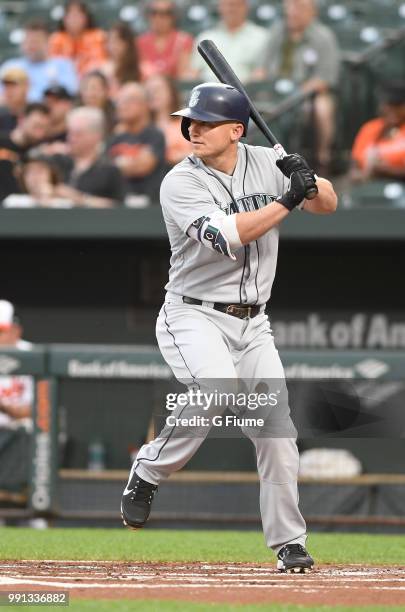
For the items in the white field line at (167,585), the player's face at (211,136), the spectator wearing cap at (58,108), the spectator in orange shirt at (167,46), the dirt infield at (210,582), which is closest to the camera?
the dirt infield at (210,582)

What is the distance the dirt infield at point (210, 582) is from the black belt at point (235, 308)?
904 mm

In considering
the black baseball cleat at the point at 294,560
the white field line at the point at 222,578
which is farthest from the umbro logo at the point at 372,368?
the white field line at the point at 222,578

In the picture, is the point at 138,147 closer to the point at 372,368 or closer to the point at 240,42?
the point at 240,42

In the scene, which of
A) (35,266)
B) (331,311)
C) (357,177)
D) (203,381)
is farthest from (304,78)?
(203,381)

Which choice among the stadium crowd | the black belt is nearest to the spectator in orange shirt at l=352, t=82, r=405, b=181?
the stadium crowd

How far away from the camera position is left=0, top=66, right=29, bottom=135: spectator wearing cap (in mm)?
10297

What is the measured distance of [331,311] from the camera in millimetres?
9477

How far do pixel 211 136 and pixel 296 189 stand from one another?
416mm

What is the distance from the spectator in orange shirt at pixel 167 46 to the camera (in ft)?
34.4

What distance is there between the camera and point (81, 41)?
10953mm

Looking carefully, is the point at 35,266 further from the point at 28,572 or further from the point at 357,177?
the point at 28,572

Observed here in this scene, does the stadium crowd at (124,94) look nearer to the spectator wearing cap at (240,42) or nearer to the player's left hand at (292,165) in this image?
the spectator wearing cap at (240,42)

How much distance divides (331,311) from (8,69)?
11.0ft

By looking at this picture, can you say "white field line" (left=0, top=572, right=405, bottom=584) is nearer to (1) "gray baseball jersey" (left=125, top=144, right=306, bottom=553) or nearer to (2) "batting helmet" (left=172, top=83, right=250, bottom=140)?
(1) "gray baseball jersey" (left=125, top=144, right=306, bottom=553)
